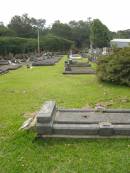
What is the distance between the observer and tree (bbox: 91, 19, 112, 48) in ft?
208

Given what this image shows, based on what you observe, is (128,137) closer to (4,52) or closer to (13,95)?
(13,95)

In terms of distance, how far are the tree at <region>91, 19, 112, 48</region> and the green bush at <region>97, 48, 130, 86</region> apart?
157 feet

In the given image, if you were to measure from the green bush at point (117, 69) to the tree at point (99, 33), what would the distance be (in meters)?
47.9

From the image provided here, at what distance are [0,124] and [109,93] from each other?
6.15m

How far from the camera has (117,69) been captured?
1530 cm

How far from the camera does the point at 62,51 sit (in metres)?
79.6

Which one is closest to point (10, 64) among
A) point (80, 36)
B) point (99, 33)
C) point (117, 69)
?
Answer: point (117, 69)

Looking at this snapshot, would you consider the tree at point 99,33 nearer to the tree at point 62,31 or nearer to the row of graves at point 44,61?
the row of graves at point 44,61

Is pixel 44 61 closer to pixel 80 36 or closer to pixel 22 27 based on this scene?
pixel 22 27

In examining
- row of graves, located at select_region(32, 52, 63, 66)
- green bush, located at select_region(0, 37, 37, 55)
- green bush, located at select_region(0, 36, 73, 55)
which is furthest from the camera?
green bush, located at select_region(0, 36, 73, 55)

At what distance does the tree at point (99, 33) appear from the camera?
2493 inches

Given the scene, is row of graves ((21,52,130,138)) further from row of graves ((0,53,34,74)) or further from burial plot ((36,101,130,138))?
row of graves ((0,53,34,74))

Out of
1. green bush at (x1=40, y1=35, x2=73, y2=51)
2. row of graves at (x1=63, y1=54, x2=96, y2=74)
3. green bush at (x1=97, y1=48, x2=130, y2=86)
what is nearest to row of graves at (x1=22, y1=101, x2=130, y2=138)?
green bush at (x1=97, y1=48, x2=130, y2=86)

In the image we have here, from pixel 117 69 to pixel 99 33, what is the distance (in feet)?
166
